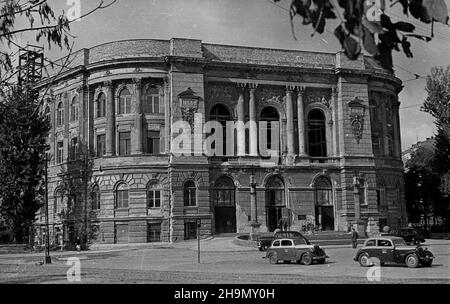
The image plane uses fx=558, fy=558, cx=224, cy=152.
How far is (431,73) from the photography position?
134 ft

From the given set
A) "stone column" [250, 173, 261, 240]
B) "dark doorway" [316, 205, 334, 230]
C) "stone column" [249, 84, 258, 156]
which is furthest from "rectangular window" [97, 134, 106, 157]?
"dark doorway" [316, 205, 334, 230]

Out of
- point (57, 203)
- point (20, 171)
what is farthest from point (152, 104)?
point (57, 203)

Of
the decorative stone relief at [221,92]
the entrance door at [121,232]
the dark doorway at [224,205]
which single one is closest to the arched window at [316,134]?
the decorative stone relief at [221,92]

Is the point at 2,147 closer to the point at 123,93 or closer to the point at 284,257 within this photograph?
the point at 123,93

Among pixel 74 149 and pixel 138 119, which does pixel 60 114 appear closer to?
pixel 74 149

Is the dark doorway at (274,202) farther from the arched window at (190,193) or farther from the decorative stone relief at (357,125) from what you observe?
the decorative stone relief at (357,125)

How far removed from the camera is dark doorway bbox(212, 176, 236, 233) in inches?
1831

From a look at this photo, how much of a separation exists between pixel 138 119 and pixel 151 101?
1.93 metres

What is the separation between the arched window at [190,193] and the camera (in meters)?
45.6

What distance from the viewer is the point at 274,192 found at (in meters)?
48.2

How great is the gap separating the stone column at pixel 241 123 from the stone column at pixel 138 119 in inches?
321

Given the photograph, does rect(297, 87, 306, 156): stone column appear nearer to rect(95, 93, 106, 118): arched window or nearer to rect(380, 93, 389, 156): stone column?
rect(380, 93, 389, 156): stone column
